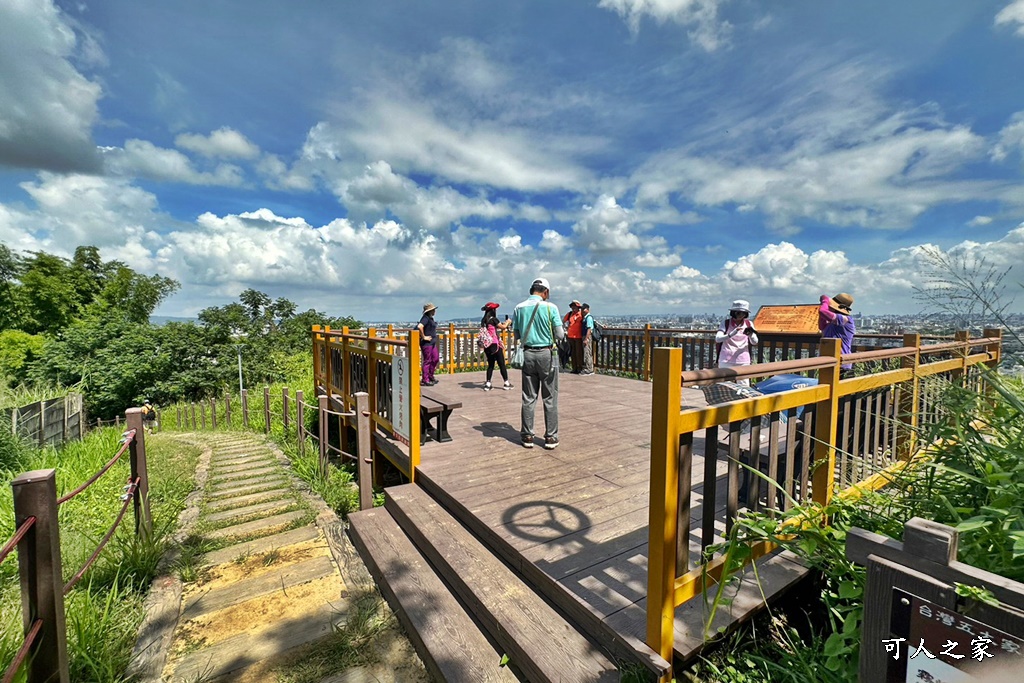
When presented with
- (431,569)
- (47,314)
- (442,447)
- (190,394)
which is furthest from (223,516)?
(47,314)

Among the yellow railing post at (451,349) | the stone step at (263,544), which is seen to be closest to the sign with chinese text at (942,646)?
the stone step at (263,544)

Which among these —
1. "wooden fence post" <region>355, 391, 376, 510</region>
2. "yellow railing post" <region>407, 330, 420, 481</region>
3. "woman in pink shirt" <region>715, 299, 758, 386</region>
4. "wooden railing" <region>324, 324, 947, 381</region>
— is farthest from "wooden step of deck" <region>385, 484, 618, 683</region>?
"woman in pink shirt" <region>715, 299, 758, 386</region>

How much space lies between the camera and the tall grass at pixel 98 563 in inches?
89.3

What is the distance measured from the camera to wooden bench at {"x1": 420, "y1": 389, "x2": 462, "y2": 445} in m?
4.48

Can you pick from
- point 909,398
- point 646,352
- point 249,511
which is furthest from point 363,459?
point 646,352

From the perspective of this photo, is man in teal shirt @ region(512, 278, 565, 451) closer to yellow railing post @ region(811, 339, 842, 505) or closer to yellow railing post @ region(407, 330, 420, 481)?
yellow railing post @ region(407, 330, 420, 481)

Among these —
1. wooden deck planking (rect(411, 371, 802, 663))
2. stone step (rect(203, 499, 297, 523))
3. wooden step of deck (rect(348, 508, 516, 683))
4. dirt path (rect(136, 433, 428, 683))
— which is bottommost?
stone step (rect(203, 499, 297, 523))

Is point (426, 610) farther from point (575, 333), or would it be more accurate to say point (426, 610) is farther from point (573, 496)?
point (575, 333)

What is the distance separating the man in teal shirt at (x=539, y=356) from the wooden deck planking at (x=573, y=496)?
0.81 ft

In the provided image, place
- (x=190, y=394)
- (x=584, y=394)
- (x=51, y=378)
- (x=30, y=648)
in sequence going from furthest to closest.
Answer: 1. (x=190, y=394)
2. (x=51, y=378)
3. (x=584, y=394)
4. (x=30, y=648)

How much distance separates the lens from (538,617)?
2.25m

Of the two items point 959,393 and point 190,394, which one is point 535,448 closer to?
point 959,393

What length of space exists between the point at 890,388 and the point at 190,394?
35.0 meters

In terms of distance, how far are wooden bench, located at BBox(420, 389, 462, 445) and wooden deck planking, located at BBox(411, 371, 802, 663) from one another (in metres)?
0.17
